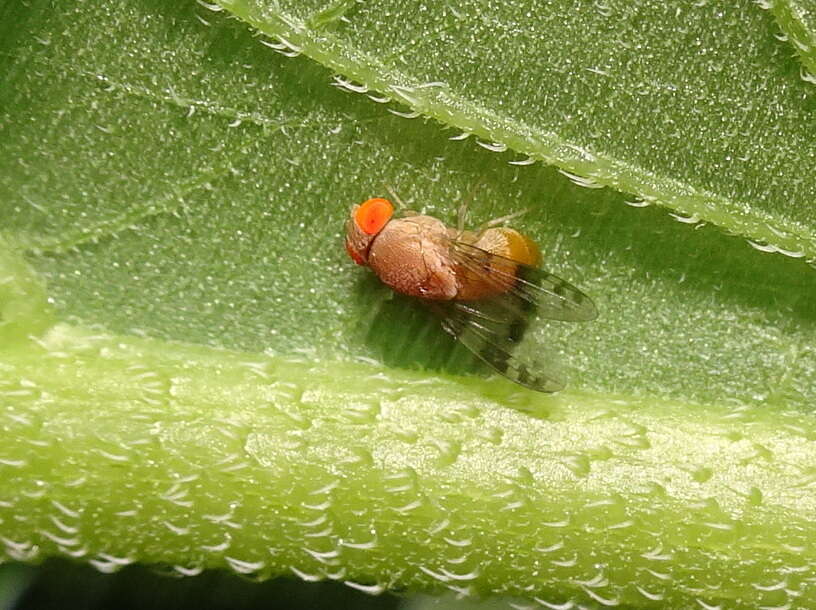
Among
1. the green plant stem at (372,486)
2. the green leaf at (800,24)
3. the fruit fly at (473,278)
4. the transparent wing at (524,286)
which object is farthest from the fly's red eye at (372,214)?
the green leaf at (800,24)

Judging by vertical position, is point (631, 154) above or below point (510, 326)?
above

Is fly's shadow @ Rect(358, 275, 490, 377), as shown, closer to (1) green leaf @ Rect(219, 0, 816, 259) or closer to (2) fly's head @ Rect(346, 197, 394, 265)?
(2) fly's head @ Rect(346, 197, 394, 265)

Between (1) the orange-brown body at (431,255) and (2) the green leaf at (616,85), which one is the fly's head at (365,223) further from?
(2) the green leaf at (616,85)

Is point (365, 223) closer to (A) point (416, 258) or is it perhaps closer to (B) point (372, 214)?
(B) point (372, 214)

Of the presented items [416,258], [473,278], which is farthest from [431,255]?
[473,278]

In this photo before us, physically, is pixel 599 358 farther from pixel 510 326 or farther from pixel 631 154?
pixel 631 154

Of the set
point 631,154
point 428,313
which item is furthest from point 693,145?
point 428,313
